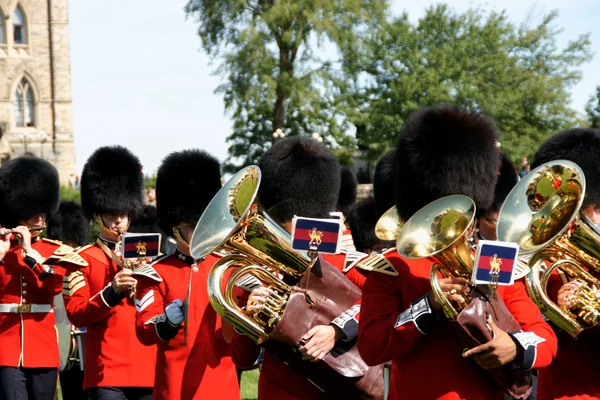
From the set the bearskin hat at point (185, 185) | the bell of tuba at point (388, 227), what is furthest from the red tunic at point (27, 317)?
the bell of tuba at point (388, 227)

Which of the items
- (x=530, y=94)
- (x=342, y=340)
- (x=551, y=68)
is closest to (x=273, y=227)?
(x=342, y=340)

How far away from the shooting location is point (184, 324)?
480 centimetres

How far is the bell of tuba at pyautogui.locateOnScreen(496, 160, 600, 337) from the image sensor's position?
3697mm

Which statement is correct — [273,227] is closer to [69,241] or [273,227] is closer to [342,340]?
[342,340]

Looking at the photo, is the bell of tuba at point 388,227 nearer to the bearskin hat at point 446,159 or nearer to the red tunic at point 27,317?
the bearskin hat at point 446,159

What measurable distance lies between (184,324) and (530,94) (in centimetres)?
3414

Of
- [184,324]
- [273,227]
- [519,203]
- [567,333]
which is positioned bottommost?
[184,324]

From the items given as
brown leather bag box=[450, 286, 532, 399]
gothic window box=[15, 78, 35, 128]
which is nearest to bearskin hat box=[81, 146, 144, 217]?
brown leather bag box=[450, 286, 532, 399]

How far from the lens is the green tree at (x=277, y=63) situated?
104ft

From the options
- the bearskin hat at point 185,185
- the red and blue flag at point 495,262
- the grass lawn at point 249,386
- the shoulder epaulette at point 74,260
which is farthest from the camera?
the grass lawn at point 249,386

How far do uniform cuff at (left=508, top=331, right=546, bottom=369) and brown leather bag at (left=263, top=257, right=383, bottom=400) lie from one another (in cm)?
89

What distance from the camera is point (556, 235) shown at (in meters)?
3.65

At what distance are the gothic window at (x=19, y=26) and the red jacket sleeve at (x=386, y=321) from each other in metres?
41.3

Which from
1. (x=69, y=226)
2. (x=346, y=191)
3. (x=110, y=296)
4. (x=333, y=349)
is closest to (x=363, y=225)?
(x=346, y=191)
